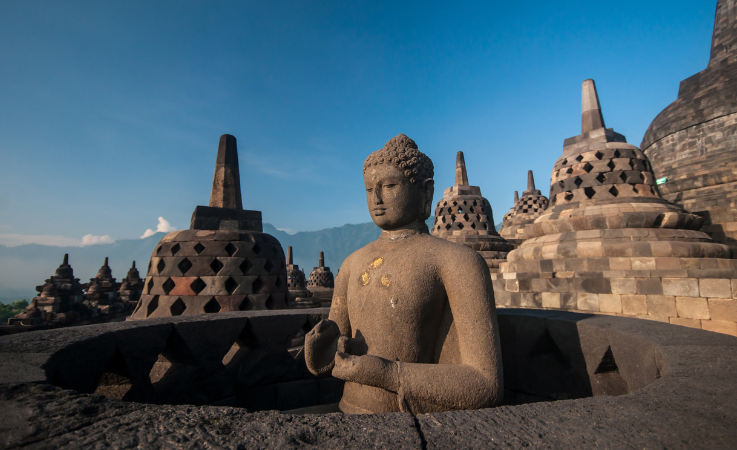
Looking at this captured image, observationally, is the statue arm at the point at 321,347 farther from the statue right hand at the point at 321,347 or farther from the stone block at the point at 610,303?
the stone block at the point at 610,303

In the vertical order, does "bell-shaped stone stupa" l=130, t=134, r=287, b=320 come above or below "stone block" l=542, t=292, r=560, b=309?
above

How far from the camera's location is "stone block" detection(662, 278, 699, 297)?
4598 mm

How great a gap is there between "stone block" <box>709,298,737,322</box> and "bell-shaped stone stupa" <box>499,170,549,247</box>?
512 inches

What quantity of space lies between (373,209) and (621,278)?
458 centimetres

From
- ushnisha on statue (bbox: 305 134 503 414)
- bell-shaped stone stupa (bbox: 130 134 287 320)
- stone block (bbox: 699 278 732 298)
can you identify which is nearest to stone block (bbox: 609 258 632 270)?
stone block (bbox: 699 278 732 298)

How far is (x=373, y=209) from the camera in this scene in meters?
2.59

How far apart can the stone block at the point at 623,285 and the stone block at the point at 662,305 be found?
21 centimetres

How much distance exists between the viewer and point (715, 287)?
4.46m

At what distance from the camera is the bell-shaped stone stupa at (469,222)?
11906 mm

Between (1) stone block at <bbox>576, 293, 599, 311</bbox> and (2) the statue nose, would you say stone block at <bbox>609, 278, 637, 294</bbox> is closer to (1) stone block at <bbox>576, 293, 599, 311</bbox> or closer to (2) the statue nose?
(1) stone block at <bbox>576, 293, 599, 311</bbox>

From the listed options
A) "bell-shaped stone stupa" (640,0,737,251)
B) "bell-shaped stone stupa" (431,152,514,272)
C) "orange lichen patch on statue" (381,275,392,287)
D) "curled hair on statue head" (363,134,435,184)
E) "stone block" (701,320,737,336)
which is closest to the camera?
"orange lichen patch on statue" (381,275,392,287)

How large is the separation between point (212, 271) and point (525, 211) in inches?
693

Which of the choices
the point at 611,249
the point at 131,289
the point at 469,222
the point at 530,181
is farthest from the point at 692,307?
the point at 131,289

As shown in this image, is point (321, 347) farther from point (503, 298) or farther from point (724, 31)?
point (724, 31)
